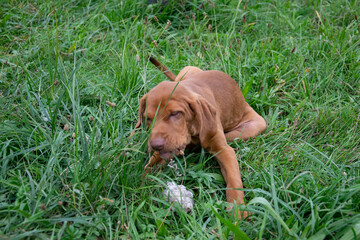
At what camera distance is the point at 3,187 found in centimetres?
292

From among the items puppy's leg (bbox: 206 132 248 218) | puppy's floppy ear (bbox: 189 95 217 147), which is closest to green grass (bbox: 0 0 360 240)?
puppy's leg (bbox: 206 132 248 218)

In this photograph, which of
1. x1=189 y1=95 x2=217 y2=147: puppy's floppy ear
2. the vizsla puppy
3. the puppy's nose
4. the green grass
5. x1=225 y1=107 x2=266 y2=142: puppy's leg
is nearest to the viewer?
the green grass

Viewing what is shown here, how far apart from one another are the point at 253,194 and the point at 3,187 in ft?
6.48

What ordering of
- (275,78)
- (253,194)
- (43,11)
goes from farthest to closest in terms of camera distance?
(43,11) → (275,78) → (253,194)

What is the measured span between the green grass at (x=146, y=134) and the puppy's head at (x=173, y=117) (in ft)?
0.54

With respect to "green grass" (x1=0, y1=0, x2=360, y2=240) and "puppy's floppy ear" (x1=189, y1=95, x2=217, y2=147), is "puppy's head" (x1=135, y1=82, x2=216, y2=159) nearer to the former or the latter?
"puppy's floppy ear" (x1=189, y1=95, x2=217, y2=147)

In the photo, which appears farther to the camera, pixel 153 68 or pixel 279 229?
pixel 153 68

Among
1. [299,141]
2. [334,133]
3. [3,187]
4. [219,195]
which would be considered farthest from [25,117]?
[334,133]

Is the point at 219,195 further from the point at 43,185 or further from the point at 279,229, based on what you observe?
the point at 43,185

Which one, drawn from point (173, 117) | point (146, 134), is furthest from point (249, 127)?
point (146, 134)

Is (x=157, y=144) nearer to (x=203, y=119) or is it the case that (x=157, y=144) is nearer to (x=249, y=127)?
(x=203, y=119)

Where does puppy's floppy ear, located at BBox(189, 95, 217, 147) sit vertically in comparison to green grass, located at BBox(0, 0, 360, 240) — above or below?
above

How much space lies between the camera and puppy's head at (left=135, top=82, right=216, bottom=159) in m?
3.27

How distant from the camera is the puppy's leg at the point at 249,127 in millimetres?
4180
